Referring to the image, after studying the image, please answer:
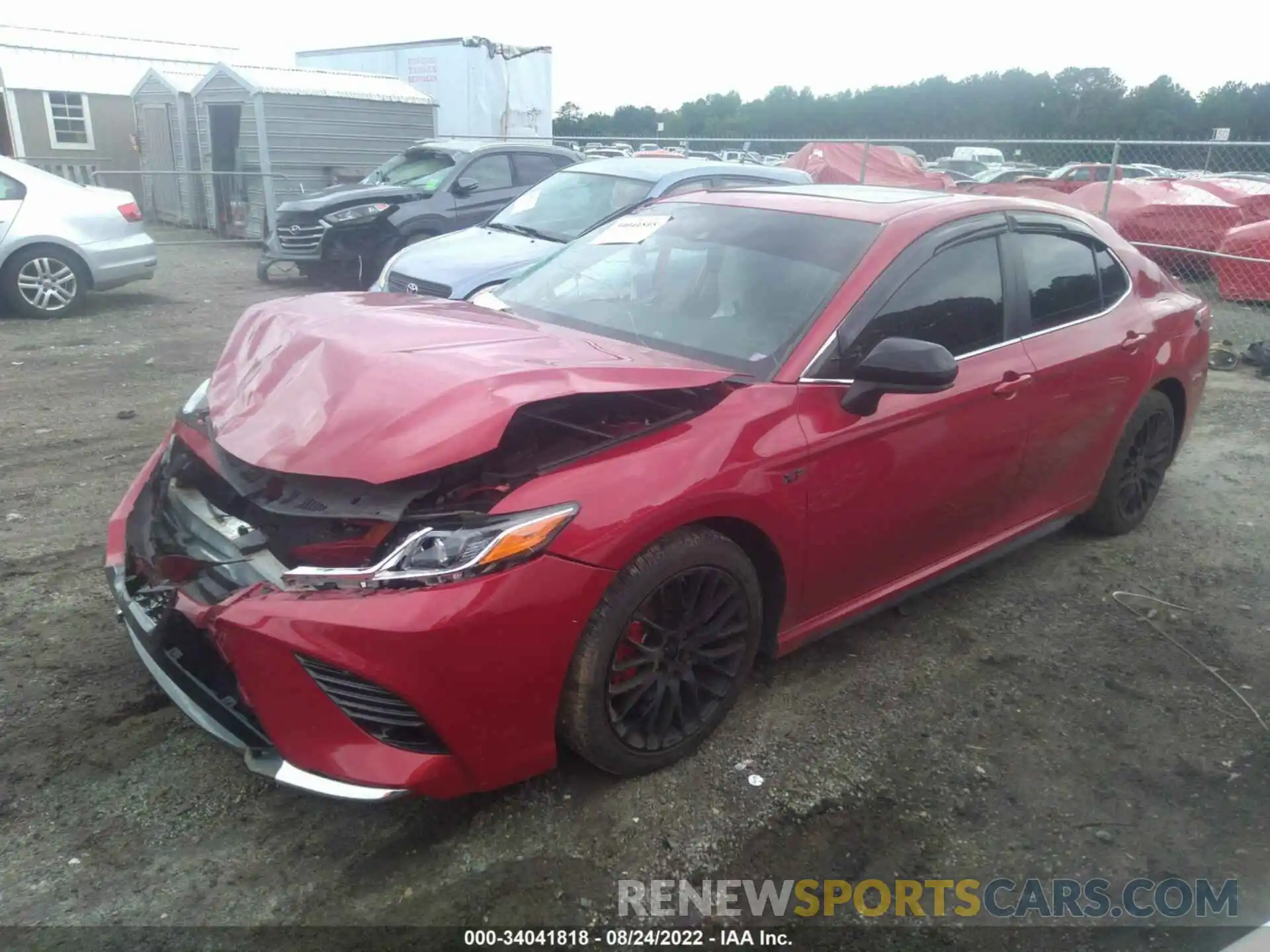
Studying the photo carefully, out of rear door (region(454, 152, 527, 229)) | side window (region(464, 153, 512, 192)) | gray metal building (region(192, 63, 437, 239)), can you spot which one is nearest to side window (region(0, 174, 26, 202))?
rear door (region(454, 152, 527, 229))

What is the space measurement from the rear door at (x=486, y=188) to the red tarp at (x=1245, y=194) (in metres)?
10.0

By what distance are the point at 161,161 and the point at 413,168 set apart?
9.09 metres

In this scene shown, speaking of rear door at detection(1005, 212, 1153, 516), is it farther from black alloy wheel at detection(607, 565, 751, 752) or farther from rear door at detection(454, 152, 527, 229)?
rear door at detection(454, 152, 527, 229)

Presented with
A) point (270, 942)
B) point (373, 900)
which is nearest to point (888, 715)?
point (373, 900)

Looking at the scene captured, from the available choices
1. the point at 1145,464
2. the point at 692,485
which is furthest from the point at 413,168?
the point at 692,485

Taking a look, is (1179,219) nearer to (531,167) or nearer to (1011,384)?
(531,167)

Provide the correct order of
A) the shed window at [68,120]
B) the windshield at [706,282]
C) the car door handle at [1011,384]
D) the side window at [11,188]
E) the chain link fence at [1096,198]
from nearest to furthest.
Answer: the windshield at [706,282] → the car door handle at [1011,384] → the side window at [11,188] → the chain link fence at [1096,198] → the shed window at [68,120]

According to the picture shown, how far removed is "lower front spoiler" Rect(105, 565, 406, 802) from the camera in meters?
2.40

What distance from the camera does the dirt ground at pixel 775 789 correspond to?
2510 mm

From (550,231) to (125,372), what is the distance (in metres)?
3.54

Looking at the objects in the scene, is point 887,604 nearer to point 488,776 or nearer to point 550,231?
point 488,776

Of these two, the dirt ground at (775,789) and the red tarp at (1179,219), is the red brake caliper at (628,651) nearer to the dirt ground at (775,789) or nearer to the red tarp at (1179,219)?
the dirt ground at (775,789)

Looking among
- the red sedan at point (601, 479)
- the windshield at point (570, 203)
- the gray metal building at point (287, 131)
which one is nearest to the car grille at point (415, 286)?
the windshield at point (570, 203)

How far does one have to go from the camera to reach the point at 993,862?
8.93 feet
